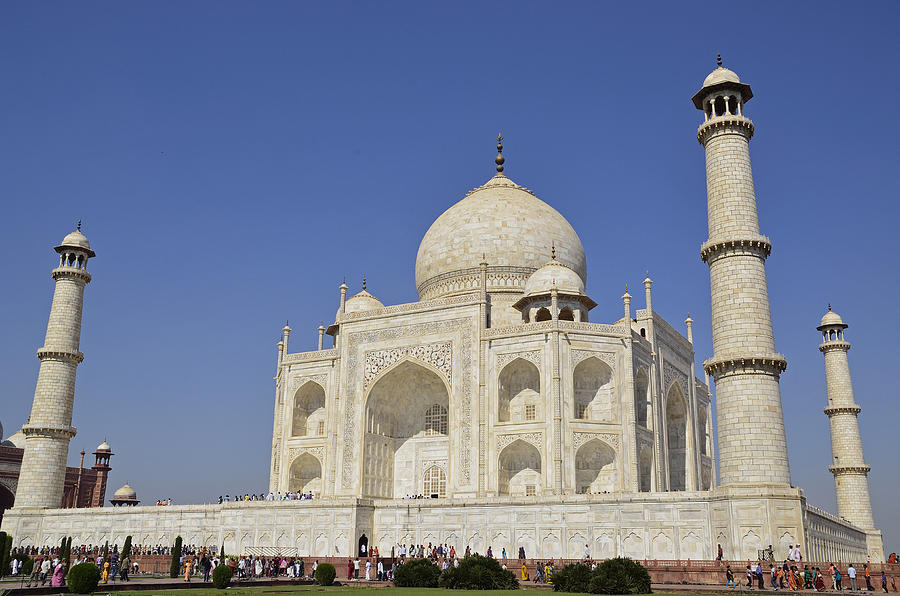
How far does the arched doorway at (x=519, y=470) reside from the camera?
26583mm

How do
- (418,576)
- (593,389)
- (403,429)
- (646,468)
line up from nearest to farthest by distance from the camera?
(418,576), (646,468), (593,389), (403,429)

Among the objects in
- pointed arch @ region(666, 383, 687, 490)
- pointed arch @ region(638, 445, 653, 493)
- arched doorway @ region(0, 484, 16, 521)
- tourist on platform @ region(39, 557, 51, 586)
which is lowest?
tourist on platform @ region(39, 557, 51, 586)

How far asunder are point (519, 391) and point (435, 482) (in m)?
4.75

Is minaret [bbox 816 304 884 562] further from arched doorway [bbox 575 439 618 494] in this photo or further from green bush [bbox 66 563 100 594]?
green bush [bbox 66 563 100 594]

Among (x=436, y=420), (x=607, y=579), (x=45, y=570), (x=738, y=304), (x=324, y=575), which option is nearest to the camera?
(x=607, y=579)

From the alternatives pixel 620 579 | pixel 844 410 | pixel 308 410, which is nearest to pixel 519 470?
pixel 308 410

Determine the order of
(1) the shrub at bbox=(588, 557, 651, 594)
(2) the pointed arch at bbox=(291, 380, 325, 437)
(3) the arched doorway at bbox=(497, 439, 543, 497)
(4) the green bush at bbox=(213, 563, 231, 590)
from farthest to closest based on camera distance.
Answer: (2) the pointed arch at bbox=(291, 380, 325, 437)
(3) the arched doorway at bbox=(497, 439, 543, 497)
(4) the green bush at bbox=(213, 563, 231, 590)
(1) the shrub at bbox=(588, 557, 651, 594)

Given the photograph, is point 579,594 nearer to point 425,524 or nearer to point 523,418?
point 425,524

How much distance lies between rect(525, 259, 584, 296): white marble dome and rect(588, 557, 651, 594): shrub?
14653 mm

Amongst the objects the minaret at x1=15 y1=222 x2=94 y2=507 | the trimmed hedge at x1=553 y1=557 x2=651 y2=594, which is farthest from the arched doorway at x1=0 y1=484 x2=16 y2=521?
the trimmed hedge at x1=553 y1=557 x2=651 y2=594

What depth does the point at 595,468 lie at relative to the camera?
1043 inches

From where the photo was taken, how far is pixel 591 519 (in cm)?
2134

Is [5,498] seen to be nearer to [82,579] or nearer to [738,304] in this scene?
[82,579]

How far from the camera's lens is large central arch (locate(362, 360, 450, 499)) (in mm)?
29281
